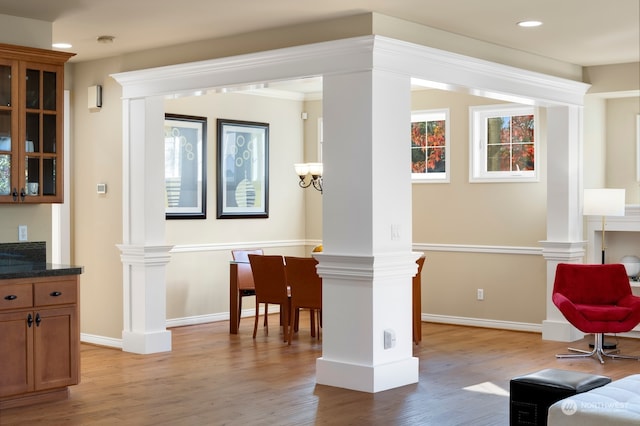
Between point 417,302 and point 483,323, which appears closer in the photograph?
point 417,302

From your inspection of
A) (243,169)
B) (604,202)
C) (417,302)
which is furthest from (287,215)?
(604,202)

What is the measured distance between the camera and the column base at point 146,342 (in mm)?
7328

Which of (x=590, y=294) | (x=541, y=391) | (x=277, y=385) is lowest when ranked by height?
(x=277, y=385)

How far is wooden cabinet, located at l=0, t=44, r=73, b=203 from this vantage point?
19.0 ft

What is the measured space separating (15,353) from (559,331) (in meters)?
5.04

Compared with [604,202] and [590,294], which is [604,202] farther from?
[590,294]

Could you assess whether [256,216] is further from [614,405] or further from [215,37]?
[614,405]

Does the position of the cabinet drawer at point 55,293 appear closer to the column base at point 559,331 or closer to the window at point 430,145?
the column base at point 559,331

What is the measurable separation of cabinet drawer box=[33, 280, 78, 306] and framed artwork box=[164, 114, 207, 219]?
330 centimetres

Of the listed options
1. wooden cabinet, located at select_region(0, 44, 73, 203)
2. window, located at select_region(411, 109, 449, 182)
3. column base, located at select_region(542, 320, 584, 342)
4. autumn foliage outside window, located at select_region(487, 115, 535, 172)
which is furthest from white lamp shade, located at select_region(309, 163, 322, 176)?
wooden cabinet, located at select_region(0, 44, 73, 203)

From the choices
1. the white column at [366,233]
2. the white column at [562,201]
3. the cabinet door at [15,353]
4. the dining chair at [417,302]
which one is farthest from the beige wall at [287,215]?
the dining chair at [417,302]

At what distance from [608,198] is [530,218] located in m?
0.99

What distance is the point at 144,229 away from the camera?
7.39 m

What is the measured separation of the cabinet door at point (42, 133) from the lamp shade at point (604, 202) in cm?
477
